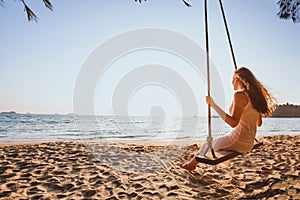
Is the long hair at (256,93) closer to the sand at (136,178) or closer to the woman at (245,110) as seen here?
the woman at (245,110)

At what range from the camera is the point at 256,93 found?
2844mm

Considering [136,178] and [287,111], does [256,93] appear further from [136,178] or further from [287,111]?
[287,111]

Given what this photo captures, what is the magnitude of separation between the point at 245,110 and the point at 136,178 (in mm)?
1597

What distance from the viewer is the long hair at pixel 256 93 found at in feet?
9.34

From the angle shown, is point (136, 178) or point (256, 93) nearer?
point (256, 93)

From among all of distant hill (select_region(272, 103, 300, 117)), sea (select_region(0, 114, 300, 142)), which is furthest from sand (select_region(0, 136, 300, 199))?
distant hill (select_region(272, 103, 300, 117))

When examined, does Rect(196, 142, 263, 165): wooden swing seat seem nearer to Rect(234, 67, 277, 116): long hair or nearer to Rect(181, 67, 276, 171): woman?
Rect(181, 67, 276, 171): woman

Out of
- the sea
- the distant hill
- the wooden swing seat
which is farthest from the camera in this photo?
the distant hill

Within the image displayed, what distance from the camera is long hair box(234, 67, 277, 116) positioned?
2.85 metres

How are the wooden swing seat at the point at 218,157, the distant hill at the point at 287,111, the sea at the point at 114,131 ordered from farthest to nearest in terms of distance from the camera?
the distant hill at the point at 287,111 → the sea at the point at 114,131 → the wooden swing seat at the point at 218,157

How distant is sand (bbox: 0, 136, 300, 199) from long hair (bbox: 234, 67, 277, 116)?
0.82 meters

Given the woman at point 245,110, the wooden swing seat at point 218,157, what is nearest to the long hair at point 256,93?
the woman at point 245,110

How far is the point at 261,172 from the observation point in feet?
12.1

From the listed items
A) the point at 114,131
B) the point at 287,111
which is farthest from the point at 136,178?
the point at 287,111
